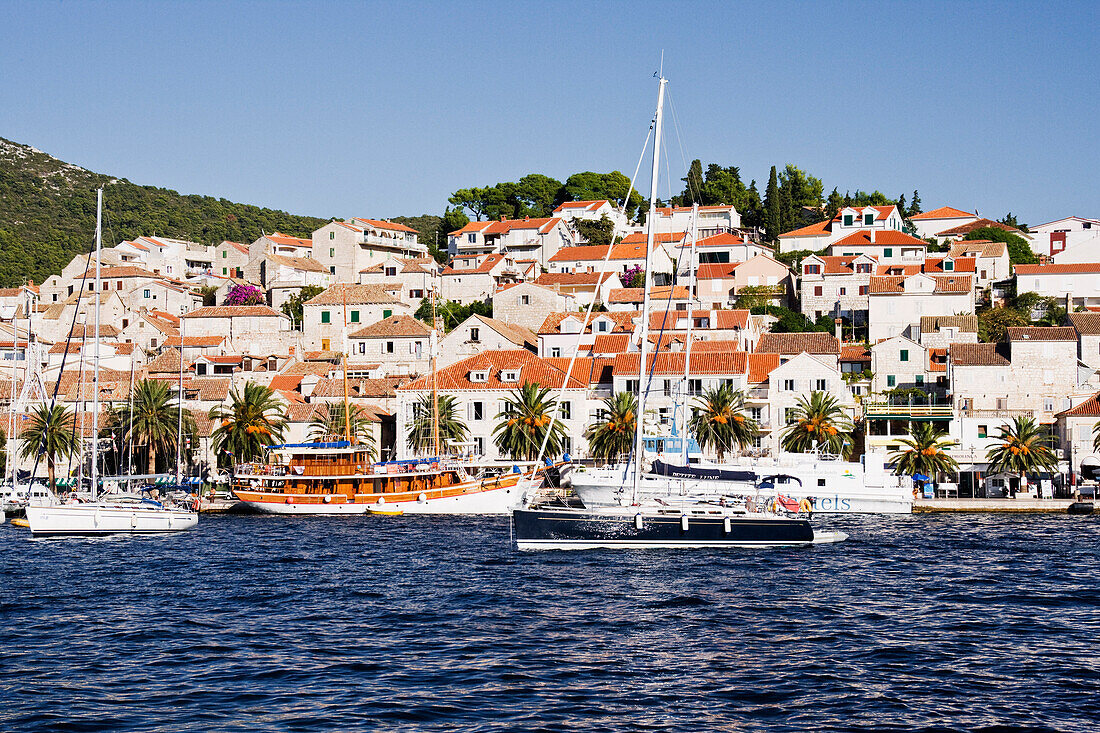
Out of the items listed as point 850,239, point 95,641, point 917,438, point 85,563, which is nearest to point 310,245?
point 850,239

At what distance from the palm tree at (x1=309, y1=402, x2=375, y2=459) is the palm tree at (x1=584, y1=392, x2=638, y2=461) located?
Result: 15.2m

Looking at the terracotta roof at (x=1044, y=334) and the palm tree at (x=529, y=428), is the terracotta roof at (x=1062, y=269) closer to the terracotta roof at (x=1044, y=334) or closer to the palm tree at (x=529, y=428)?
the terracotta roof at (x=1044, y=334)

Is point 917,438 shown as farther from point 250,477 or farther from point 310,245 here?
point 310,245

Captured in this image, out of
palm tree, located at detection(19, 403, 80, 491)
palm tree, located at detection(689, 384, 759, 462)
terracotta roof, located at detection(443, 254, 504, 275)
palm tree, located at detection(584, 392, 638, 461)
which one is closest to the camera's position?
palm tree, located at detection(584, 392, 638, 461)

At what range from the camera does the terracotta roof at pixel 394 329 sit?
9725cm

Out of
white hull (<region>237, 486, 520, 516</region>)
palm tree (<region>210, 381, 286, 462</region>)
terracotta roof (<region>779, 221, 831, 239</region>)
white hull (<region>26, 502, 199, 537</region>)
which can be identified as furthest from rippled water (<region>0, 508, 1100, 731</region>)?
terracotta roof (<region>779, 221, 831, 239</region>)

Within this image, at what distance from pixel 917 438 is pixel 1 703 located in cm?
5864

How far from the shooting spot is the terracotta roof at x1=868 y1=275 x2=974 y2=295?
309ft

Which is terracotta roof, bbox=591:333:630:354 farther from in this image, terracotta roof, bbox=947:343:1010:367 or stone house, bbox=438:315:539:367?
terracotta roof, bbox=947:343:1010:367

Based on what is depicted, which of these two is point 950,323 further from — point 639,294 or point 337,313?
point 337,313

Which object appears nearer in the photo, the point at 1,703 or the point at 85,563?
the point at 1,703

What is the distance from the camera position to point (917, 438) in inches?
2886

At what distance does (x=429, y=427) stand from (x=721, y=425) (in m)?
18.9

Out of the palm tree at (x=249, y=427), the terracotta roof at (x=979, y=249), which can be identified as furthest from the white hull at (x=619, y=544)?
the terracotta roof at (x=979, y=249)
